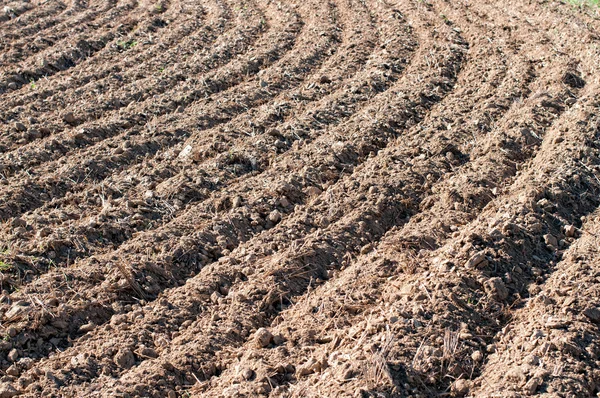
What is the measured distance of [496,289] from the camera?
14.8 ft

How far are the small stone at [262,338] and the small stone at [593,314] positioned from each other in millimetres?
1899

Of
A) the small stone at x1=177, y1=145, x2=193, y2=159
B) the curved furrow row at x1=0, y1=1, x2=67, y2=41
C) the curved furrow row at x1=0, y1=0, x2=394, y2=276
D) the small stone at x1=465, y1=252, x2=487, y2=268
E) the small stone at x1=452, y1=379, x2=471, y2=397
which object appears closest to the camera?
the small stone at x1=452, y1=379, x2=471, y2=397

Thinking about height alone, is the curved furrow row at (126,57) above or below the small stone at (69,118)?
above

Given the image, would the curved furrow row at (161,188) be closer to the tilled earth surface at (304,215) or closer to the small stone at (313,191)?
the tilled earth surface at (304,215)

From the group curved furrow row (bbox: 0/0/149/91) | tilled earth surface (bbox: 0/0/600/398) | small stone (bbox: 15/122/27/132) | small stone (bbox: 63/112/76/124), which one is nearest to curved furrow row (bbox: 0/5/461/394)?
tilled earth surface (bbox: 0/0/600/398)

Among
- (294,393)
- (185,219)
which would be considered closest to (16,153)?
(185,219)

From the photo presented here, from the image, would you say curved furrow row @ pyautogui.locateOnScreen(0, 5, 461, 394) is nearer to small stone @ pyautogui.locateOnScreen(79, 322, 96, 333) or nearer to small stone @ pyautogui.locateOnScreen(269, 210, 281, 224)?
small stone @ pyautogui.locateOnScreen(269, 210, 281, 224)

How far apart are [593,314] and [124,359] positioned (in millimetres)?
2813

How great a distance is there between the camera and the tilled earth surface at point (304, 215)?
4121 mm

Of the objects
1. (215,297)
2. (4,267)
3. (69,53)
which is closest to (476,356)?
(215,297)

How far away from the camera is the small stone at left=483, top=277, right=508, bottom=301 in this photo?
4492 mm

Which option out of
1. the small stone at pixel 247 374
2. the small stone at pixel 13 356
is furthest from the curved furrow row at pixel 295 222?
the small stone at pixel 13 356

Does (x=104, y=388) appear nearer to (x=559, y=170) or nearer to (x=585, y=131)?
(x=559, y=170)

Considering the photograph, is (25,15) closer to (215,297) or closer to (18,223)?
(18,223)
